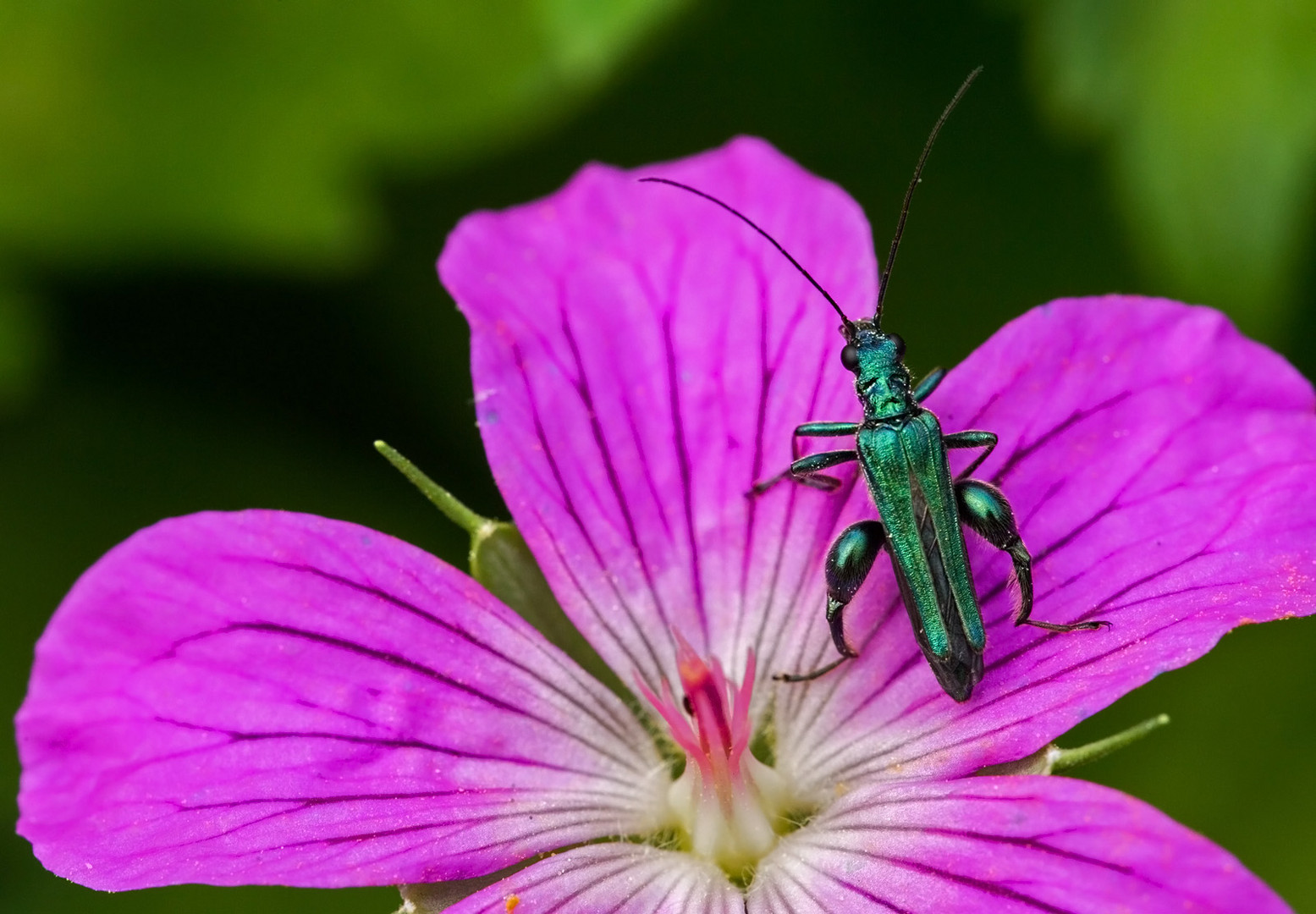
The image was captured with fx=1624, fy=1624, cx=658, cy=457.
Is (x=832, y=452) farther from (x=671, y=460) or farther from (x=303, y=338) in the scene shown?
(x=303, y=338)

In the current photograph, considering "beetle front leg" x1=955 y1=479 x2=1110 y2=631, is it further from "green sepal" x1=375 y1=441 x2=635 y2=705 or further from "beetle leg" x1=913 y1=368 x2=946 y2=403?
"green sepal" x1=375 y1=441 x2=635 y2=705

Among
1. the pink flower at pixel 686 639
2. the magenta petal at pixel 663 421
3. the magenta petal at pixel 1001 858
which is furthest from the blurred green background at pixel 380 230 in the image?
the magenta petal at pixel 1001 858

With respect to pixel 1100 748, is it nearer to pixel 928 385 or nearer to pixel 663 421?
pixel 928 385

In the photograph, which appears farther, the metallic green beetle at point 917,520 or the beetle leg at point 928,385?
the beetle leg at point 928,385

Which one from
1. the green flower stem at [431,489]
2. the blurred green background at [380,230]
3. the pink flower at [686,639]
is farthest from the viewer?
the blurred green background at [380,230]

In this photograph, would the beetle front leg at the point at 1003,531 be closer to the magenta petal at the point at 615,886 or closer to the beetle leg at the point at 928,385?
the beetle leg at the point at 928,385

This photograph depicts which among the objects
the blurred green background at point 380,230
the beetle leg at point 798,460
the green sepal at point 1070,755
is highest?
the blurred green background at point 380,230

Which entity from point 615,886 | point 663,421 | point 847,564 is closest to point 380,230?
point 663,421
